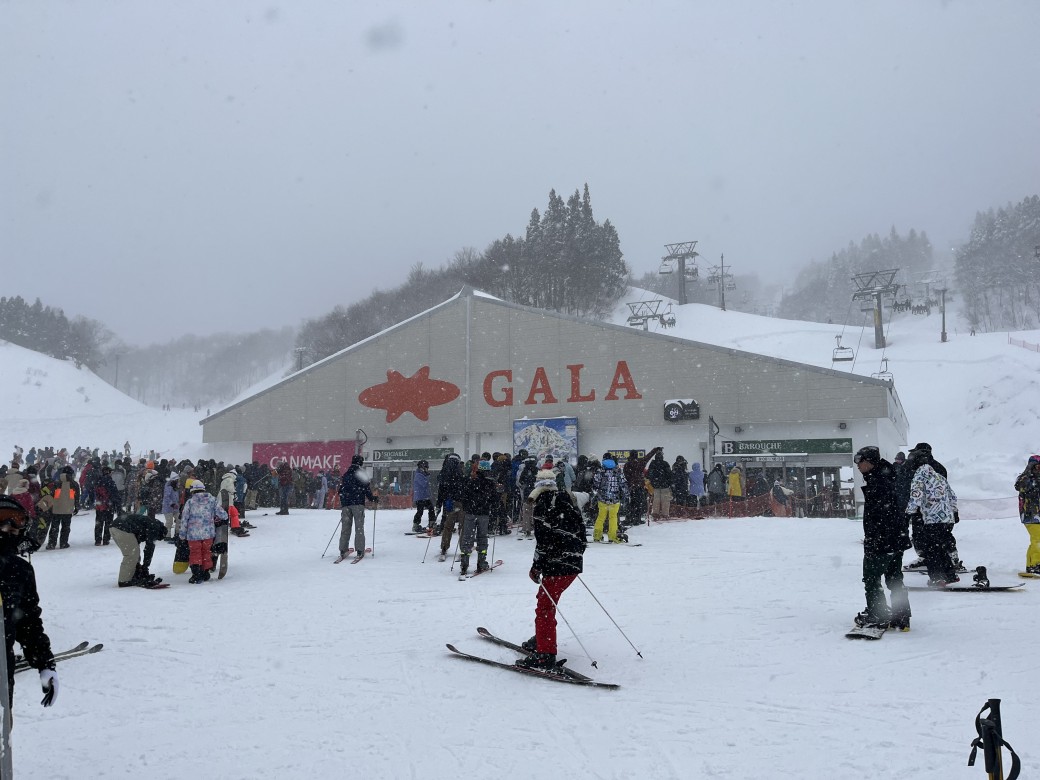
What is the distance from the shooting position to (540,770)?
399 centimetres

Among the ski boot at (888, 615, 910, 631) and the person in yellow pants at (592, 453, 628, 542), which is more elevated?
the person in yellow pants at (592, 453, 628, 542)

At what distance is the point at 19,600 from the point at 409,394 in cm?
2894

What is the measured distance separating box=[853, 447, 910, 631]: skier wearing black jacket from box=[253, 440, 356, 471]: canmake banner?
90.5 ft

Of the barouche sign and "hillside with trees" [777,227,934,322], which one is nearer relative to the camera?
the barouche sign

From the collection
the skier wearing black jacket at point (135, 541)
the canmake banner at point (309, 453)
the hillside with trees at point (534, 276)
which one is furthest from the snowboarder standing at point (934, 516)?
the hillside with trees at point (534, 276)

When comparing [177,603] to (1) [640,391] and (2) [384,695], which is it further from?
(1) [640,391]

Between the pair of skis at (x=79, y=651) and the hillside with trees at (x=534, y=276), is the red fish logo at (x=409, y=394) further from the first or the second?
the hillside with trees at (x=534, y=276)

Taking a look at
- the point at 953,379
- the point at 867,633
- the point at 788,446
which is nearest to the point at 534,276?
the point at 953,379

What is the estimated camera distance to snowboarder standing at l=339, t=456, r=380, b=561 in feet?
37.7

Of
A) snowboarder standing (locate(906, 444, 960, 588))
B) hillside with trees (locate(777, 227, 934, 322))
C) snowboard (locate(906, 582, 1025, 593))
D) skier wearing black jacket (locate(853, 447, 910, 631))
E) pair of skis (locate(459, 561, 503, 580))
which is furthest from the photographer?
hillside with trees (locate(777, 227, 934, 322))

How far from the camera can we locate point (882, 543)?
646 cm

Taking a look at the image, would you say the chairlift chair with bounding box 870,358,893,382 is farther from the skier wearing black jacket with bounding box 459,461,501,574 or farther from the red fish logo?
the skier wearing black jacket with bounding box 459,461,501,574

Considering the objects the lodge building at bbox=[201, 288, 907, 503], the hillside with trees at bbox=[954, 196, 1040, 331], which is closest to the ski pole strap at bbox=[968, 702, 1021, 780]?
the lodge building at bbox=[201, 288, 907, 503]

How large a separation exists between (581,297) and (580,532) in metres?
66.1
